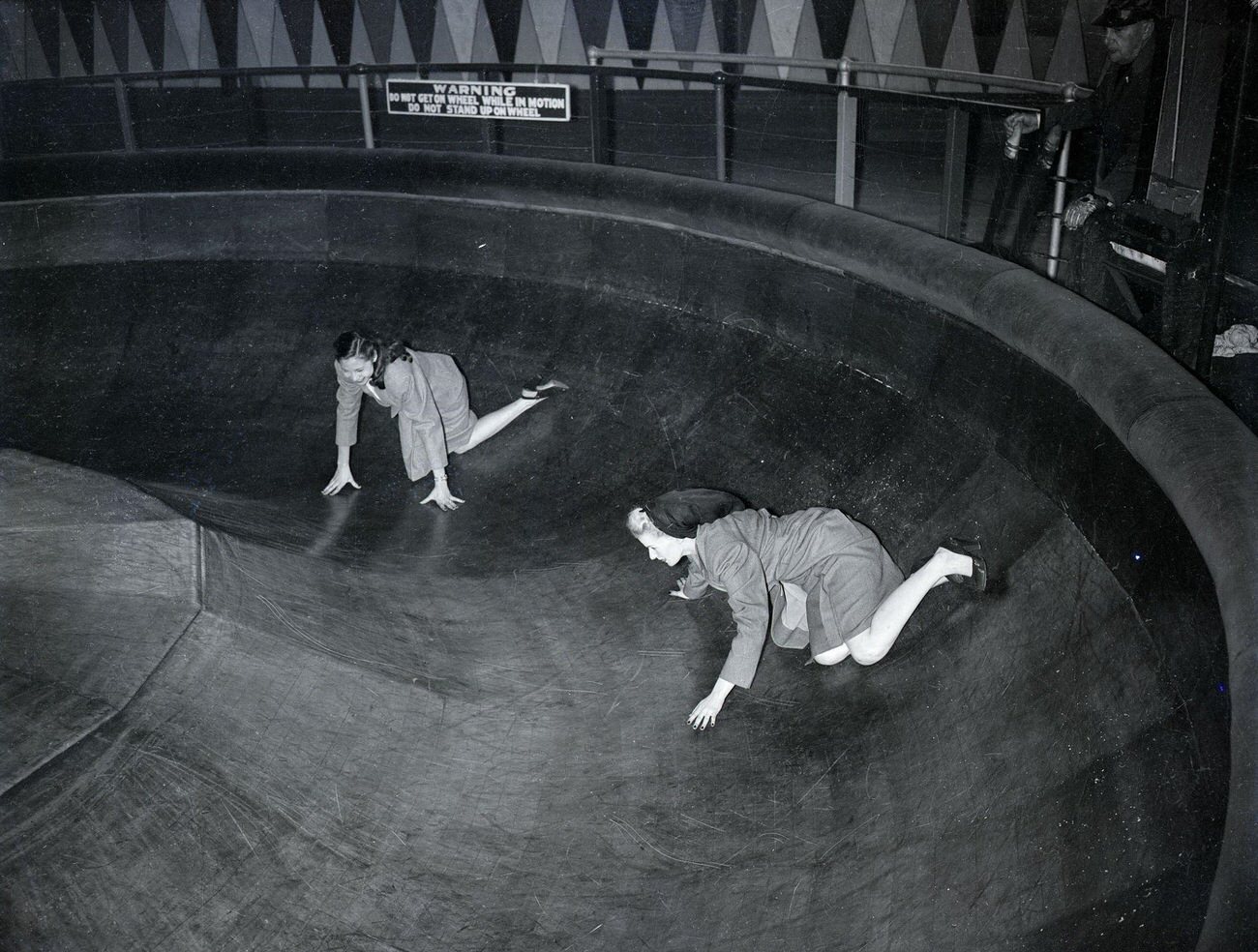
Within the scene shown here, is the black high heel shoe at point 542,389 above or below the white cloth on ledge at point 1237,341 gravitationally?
below

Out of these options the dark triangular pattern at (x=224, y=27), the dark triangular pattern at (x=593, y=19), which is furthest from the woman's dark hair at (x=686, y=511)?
the dark triangular pattern at (x=224, y=27)

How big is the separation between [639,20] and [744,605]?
420 inches

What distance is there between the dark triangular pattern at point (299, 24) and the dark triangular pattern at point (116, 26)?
102 inches

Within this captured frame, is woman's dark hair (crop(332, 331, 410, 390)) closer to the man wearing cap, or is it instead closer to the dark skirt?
the dark skirt

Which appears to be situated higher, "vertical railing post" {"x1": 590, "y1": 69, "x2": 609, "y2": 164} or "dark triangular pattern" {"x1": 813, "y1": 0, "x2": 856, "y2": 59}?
"dark triangular pattern" {"x1": 813, "y1": 0, "x2": 856, "y2": 59}

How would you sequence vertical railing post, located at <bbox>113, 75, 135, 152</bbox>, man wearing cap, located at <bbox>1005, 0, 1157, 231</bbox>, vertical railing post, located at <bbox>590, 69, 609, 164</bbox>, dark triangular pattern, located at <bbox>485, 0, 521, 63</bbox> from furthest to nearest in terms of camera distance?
1. dark triangular pattern, located at <bbox>485, 0, 521, 63</bbox>
2. vertical railing post, located at <bbox>113, 75, 135, 152</bbox>
3. vertical railing post, located at <bbox>590, 69, 609, 164</bbox>
4. man wearing cap, located at <bbox>1005, 0, 1157, 231</bbox>

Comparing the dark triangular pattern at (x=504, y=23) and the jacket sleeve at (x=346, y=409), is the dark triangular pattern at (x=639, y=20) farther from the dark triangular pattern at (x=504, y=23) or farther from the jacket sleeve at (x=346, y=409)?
the jacket sleeve at (x=346, y=409)

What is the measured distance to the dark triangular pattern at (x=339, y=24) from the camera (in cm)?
1491

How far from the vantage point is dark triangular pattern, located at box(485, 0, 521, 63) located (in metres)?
14.1

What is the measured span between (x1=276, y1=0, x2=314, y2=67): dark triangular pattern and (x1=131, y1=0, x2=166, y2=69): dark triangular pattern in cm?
196

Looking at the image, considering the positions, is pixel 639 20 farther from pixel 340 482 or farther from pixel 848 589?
pixel 848 589

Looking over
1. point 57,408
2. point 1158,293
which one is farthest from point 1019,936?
point 57,408

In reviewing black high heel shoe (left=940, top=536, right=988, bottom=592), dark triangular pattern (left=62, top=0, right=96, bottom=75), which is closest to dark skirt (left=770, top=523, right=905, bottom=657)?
black high heel shoe (left=940, top=536, right=988, bottom=592)

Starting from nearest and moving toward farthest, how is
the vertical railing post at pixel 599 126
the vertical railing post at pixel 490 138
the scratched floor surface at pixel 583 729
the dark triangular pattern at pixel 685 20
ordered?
the scratched floor surface at pixel 583 729, the vertical railing post at pixel 599 126, the vertical railing post at pixel 490 138, the dark triangular pattern at pixel 685 20
